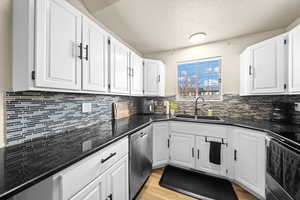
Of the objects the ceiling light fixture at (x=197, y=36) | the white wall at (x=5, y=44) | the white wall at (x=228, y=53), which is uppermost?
the ceiling light fixture at (x=197, y=36)

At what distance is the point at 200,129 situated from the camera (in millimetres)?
1936

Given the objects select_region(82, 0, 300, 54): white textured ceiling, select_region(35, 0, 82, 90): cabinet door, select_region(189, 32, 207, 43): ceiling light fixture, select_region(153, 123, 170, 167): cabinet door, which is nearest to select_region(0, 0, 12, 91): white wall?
select_region(35, 0, 82, 90): cabinet door

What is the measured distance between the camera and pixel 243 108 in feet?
7.20

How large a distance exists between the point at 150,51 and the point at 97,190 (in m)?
2.86

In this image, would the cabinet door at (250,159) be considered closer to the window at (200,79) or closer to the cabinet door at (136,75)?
the window at (200,79)

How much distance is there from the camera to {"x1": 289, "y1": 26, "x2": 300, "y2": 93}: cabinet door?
52.7 inches

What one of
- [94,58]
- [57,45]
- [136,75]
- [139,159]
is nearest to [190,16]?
[136,75]

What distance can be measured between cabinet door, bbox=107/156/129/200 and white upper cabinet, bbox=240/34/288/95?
84.0 inches

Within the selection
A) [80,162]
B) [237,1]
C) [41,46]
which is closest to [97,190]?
[80,162]

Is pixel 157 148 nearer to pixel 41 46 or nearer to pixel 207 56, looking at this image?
pixel 41 46

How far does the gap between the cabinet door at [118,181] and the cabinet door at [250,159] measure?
156cm

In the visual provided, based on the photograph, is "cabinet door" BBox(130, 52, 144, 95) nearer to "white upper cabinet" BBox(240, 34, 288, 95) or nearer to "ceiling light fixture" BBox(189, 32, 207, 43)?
"ceiling light fixture" BBox(189, 32, 207, 43)

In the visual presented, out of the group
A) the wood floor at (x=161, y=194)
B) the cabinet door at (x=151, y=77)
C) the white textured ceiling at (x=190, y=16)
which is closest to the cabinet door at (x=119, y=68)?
the white textured ceiling at (x=190, y=16)

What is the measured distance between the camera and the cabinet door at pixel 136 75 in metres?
2.05
